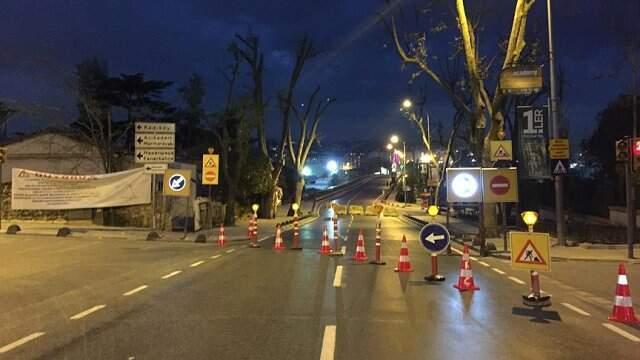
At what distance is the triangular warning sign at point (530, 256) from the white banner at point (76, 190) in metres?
21.1

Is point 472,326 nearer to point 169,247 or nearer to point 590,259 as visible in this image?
point 590,259

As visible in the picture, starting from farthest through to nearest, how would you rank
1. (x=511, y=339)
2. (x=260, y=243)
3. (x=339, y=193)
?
1. (x=339, y=193)
2. (x=260, y=243)
3. (x=511, y=339)

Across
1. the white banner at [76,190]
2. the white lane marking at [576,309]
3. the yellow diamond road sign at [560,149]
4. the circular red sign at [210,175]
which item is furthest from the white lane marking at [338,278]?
the white banner at [76,190]

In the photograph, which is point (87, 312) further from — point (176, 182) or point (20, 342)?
point (176, 182)

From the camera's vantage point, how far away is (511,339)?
8477mm

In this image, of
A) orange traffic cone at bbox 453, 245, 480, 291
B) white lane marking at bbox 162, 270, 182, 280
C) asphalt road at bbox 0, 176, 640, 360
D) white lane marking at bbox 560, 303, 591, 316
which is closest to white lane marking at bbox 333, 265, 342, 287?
asphalt road at bbox 0, 176, 640, 360

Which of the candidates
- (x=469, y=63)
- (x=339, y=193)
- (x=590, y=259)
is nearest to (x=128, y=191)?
(x=469, y=63)

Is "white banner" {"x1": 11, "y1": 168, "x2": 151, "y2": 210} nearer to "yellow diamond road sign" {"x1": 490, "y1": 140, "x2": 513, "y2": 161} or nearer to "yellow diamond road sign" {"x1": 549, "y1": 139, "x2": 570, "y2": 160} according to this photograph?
"yellow diamond road sign" {"x1": 490, "y1": 140, "x2": 513, "y2": 161}

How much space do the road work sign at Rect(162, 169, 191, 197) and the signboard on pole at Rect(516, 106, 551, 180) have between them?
12.6 m

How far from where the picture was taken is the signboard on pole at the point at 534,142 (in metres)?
23.7

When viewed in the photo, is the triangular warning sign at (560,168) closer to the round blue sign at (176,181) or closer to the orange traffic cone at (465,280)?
the orange traffic cone at (465,280)

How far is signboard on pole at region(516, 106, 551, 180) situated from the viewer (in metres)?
23.7

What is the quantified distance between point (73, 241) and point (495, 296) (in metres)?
16.8

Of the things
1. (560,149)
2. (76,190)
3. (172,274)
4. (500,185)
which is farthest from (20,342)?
(76,190)
